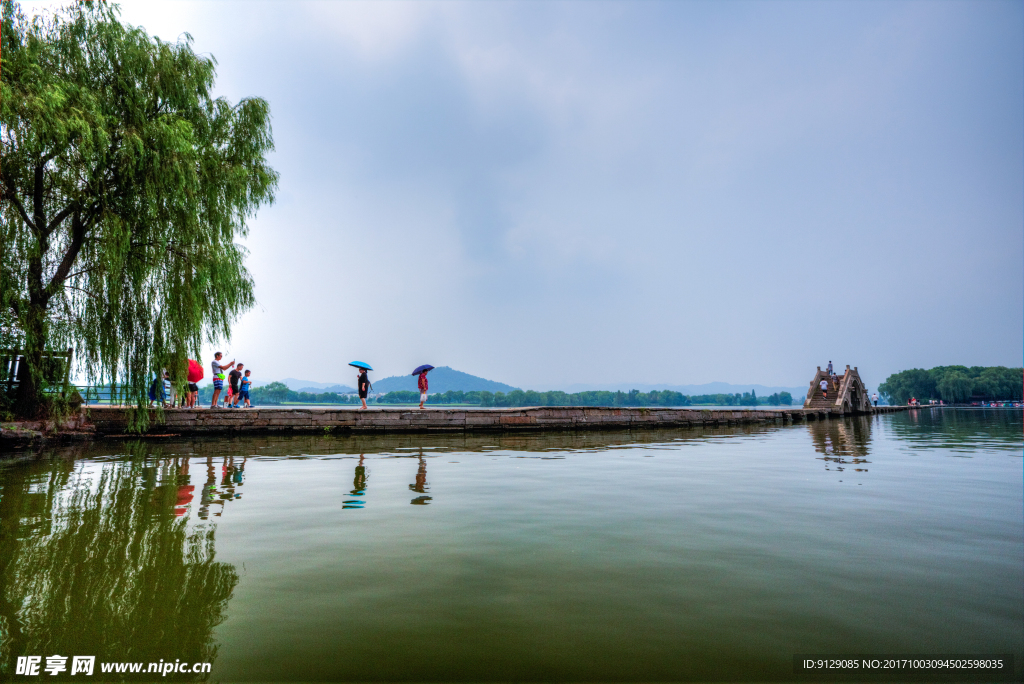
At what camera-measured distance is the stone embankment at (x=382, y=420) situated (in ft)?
52.9

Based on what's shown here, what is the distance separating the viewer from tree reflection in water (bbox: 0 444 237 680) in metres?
2.95

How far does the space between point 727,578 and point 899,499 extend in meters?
4.75

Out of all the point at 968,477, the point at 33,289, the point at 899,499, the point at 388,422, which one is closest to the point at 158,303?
the point at 33,289

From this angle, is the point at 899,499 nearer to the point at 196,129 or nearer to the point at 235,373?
the point at 196,129

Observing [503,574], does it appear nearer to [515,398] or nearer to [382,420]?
[382,420]

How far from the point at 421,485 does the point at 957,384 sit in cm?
13229

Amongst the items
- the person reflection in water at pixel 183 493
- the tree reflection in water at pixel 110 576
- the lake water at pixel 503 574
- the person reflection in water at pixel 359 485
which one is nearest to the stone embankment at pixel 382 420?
the person reflection in water at pixel 359 485

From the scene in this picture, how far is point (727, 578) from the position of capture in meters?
3.93

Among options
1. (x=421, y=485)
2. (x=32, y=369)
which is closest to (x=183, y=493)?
(x=421, y=485)

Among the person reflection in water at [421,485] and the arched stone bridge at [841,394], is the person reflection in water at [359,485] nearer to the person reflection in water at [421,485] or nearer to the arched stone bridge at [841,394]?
the person reflection in water at [421,485]

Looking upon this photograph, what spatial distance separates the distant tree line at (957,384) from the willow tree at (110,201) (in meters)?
124

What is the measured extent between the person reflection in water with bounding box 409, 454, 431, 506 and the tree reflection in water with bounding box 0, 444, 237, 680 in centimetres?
233

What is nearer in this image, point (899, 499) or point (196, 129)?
point (899, 499)

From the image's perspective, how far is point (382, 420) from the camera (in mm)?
18219
